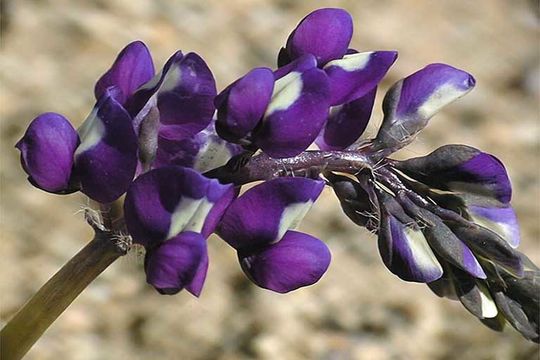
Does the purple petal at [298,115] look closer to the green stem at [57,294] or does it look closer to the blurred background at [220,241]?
the green stem at [57,294]

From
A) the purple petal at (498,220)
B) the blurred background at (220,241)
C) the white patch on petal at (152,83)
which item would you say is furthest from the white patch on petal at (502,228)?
the blurred background at (220,241)

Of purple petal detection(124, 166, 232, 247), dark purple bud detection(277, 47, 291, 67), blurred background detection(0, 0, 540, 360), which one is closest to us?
purple petal detection(124, 166, 232, 247)

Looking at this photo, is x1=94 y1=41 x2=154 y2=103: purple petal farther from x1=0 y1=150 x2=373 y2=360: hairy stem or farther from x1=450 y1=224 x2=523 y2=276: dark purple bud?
x1=450 y1=224 x2=523 y2=276: dark purple bud

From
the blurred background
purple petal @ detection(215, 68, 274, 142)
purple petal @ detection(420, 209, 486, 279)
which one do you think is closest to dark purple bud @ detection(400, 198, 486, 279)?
purple petal @ detection(420, 209, 486, 279)

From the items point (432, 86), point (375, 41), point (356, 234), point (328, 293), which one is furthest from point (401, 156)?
point (432, 86)

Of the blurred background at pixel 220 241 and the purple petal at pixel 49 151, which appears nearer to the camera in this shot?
the purple petal at pixel 49 151
